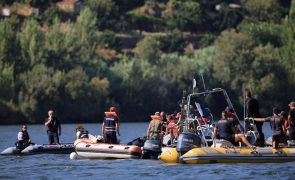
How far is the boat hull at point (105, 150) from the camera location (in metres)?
37.6

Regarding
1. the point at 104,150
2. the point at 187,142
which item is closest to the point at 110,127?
the point at 104,150

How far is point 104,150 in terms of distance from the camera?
3816 cm

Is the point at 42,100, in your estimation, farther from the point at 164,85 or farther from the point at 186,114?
the point at 186,114

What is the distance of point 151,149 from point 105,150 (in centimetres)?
171

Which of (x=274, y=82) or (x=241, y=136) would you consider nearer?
(x=241, y=136)

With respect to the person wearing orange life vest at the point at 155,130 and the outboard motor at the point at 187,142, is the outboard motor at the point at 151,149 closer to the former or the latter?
the person wearing orange life vest at the point at 155,130

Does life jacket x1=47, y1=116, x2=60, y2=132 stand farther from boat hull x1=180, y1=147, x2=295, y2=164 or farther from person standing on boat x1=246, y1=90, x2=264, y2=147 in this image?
person standing on boat x1=246, y1=90, x2=264, y2=147

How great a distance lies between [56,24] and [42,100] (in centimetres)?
931

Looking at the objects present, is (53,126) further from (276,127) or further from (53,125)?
(276,127)

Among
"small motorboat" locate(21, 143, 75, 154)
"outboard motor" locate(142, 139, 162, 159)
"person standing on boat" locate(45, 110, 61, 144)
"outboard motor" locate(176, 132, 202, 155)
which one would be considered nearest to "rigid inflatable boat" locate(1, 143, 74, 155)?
"small motorboat" locate(21, 143, 75, 154)

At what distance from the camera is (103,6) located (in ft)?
465

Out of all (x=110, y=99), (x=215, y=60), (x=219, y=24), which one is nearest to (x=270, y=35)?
(x=215, y=60)

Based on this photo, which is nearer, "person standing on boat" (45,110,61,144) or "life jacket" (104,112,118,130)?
"life jacket" (104,112,118,130)

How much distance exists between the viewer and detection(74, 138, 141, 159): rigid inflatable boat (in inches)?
1480
